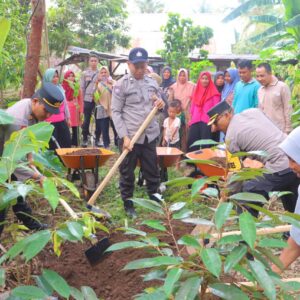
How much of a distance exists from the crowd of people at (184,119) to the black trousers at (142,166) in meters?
0.01

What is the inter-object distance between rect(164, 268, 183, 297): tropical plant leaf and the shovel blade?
2.31 meters

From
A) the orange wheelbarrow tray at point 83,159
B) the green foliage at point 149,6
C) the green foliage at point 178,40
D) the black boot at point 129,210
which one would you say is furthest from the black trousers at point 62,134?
the green foliage at point 149,6

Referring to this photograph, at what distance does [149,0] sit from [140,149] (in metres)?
43.1

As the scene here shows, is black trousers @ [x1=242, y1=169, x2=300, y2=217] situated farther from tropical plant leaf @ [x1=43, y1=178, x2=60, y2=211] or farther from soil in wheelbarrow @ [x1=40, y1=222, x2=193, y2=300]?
tropical plant leaf @ [x1=43, y1=178, x2=60, y2=211]

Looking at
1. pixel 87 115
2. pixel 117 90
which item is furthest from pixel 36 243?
pixel 87 115

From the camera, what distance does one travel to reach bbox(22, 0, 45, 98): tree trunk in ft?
20.4

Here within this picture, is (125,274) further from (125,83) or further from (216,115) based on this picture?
(125,83)

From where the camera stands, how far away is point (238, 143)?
3.87 metres

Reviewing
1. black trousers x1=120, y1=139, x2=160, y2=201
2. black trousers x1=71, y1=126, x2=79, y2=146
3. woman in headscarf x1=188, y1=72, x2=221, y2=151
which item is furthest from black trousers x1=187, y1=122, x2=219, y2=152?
black trousers x1=71, y1=126, x2=79, y2=146

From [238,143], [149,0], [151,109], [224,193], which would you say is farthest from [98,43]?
[149,0]

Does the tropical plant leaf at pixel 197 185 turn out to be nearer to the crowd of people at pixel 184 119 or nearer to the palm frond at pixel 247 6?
the crowd of people at pixel 184 119

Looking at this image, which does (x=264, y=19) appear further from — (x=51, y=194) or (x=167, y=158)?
(x=51, y=194)

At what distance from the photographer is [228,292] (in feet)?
5.09

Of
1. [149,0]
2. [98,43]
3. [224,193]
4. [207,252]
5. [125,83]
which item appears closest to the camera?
[207,252]
